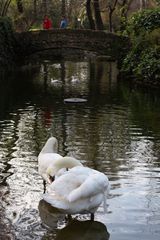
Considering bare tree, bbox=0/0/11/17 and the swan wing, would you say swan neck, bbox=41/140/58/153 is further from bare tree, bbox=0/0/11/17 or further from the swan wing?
bare tree, bbox=0/0/11/17

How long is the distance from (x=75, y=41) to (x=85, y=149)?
2349 cm

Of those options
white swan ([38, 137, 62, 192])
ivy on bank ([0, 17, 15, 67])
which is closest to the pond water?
white swan ([38, 137, 62, 192])

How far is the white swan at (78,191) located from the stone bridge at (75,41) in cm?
2505

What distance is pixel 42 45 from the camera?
3759 cm

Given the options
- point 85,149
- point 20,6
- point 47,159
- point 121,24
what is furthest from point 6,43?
point 47,159

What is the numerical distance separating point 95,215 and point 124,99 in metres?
13.8

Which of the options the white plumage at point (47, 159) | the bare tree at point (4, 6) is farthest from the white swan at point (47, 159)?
the bare tree at point (4, 6)

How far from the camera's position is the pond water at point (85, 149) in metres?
8.06

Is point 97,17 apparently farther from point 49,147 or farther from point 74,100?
point 49,147

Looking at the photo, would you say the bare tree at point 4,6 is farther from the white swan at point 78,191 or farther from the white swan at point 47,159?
the white swan at point 78,191

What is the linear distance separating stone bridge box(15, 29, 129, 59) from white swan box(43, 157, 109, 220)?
2505 centimetres

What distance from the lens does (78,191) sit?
726cm

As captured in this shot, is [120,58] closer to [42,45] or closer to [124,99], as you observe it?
[42,45]

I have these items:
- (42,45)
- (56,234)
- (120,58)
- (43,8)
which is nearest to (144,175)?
(56,234)
